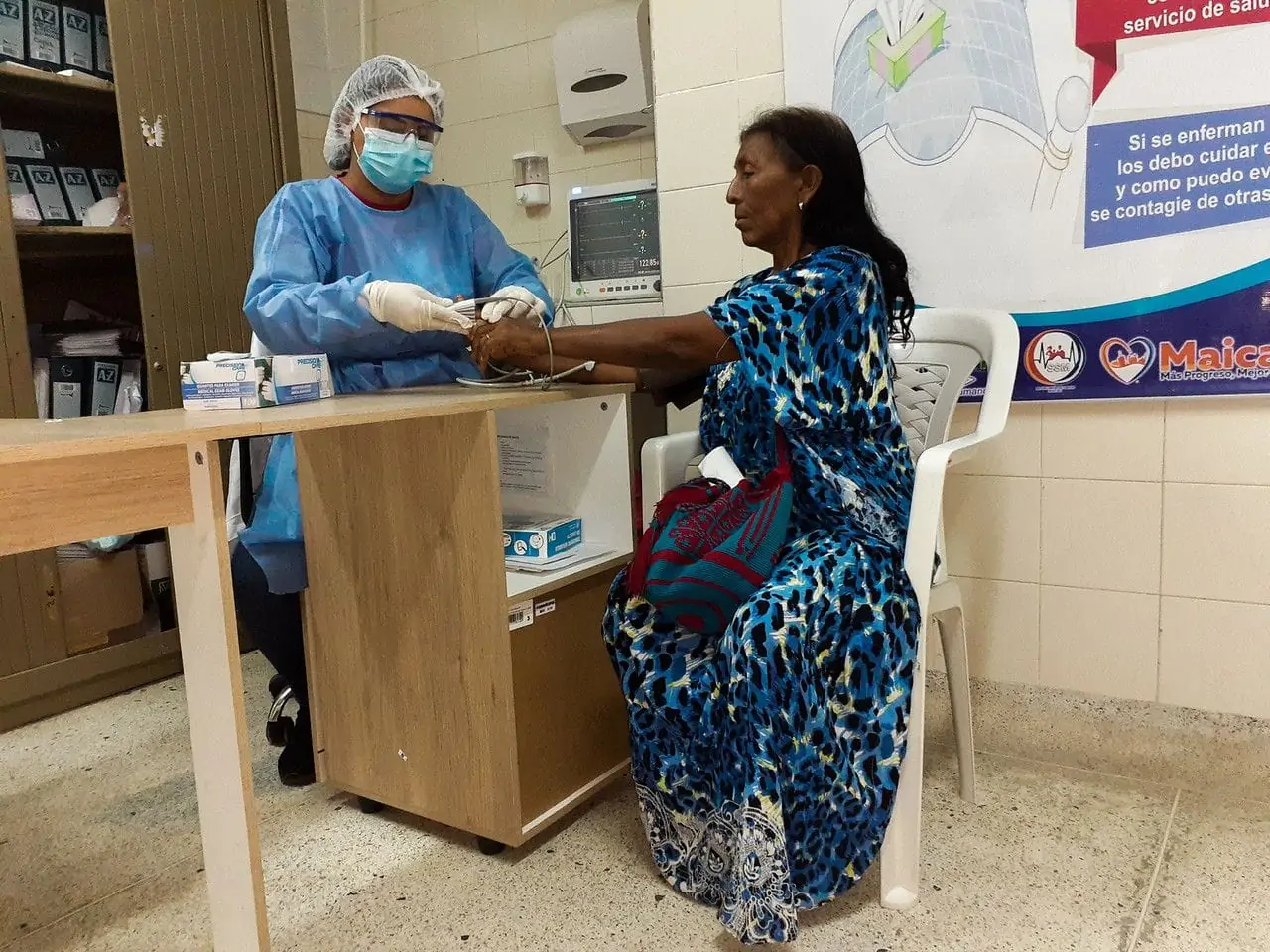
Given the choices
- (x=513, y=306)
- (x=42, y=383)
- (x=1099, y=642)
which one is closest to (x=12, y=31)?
(x=42, y=383)

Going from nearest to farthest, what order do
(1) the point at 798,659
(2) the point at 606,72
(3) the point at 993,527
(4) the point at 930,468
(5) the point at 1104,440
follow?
(1) the point at 798,659 < (4) the point at 930,468 < (5) the point at 1104,440 < (3) the point at 993,527 < (2) the point at 606,72

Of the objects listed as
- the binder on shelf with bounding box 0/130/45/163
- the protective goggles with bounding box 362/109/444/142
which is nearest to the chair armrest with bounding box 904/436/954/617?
the protective goggles with bounding box 362/109/444/142

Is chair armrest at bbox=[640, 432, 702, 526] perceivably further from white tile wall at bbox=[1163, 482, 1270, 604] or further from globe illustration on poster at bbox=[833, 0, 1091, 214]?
white tile wall at bbox=[1163, 482, 1270, 604]

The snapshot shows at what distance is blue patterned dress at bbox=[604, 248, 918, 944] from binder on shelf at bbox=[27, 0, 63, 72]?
6.57 feet

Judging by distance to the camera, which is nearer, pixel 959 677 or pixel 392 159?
pixel 959 677

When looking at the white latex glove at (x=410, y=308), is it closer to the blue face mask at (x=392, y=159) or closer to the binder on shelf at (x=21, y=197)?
the blue face mask at (x=392, y=159)

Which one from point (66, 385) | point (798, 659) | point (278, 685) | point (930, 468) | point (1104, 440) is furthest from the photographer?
point (66, 385)

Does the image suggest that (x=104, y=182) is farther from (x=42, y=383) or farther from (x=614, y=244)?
(x=614, y=244)

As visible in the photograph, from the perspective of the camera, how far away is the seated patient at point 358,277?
66.1 inches

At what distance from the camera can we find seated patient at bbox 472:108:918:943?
132 cm

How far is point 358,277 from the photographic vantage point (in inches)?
66.1

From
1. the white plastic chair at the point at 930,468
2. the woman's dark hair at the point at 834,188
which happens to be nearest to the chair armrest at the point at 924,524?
the white plastic chair at the point at 930,468

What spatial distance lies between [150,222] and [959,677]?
2220 millimetres

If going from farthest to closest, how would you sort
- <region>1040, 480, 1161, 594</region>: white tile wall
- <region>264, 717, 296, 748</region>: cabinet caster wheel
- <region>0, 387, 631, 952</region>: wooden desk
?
<region>264, 717, 296, 748</region>: cabinet caster wheel < <region>1040, 480, 1161, 594</region>: white tile wall < <region>0, 387, 631, 952</region>: wooden desk
